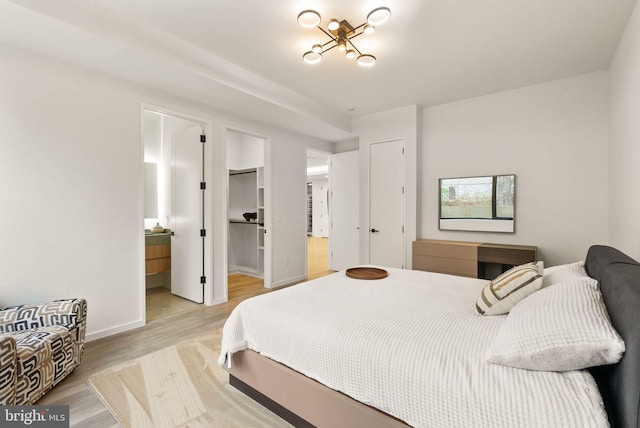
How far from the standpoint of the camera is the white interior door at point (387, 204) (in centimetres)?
436

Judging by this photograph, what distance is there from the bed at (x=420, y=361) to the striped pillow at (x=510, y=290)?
0.07m

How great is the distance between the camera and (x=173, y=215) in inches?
165

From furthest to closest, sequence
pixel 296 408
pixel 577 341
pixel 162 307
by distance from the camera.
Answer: pixel 162 307 < pixel 296 408 < pixel 577 341

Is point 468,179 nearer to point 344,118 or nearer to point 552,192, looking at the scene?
point 552,192

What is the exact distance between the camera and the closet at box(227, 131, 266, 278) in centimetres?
546

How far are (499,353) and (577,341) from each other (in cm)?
25

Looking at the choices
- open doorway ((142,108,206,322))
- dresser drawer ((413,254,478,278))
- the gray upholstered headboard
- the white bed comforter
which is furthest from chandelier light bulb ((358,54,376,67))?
dresser drawer ((413,254,478,278))

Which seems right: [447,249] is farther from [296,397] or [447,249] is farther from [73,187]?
[73,187]

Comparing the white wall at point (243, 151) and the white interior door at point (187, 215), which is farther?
the white wall at point (243, 151)

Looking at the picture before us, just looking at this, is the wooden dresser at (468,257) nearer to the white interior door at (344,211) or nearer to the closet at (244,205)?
the white interior door at (344,211)

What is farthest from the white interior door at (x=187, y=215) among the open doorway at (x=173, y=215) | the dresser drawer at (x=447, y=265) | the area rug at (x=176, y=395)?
the dresser drawer at (x=447, y=265)

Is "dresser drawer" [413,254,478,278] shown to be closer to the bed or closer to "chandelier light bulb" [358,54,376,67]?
the bed

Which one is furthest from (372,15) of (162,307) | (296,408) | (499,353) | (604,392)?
(162,307)

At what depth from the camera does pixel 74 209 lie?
8.60ft
